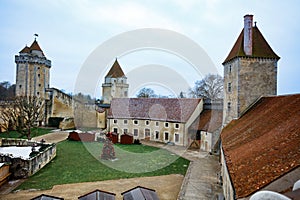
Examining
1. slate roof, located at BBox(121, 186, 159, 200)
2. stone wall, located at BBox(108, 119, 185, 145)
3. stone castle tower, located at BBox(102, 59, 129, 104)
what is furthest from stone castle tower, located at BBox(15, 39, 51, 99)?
slate roof, located at BBox(121, 186, 159, 200)

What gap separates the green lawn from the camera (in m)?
13.6

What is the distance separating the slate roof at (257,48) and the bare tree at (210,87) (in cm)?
2238

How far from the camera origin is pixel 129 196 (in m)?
8.51

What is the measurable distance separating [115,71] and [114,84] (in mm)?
2836

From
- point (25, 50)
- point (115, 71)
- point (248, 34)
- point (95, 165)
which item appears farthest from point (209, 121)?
point (25, 50)

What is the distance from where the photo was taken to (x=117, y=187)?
40.4 feet

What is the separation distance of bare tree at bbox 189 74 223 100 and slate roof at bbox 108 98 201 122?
13.8 m

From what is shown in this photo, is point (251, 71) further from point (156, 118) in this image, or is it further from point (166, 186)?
point (156, 118)

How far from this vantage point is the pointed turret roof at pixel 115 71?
143ft

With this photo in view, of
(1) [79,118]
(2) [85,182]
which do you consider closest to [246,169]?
(2) [85,182]

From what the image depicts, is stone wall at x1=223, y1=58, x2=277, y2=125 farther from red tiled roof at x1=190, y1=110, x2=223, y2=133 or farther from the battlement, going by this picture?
the battlement

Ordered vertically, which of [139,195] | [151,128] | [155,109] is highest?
[155,109]

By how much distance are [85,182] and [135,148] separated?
10.6 metres

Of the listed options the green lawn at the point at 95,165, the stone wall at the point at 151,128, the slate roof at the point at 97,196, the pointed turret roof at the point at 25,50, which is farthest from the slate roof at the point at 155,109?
the pointed turret roof at the point at 25,50
